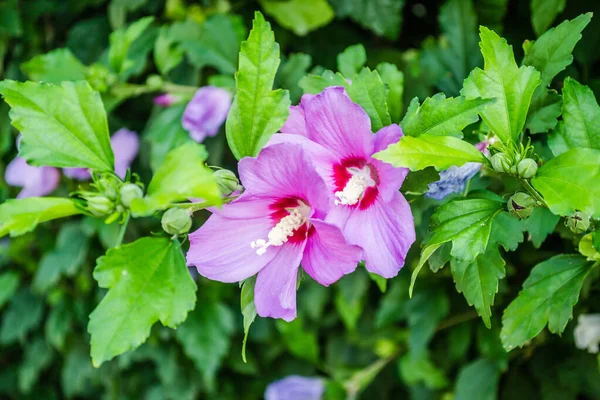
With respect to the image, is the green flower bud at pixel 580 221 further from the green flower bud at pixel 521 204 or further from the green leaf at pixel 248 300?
the green leaf at pixel 248 300

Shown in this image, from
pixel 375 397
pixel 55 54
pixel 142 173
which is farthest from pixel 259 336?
pixel 55 54

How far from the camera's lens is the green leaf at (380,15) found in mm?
1205

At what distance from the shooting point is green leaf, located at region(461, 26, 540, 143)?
0.63 m

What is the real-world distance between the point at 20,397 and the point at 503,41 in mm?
1719

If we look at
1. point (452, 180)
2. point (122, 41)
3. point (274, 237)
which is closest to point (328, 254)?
point (274, 237)

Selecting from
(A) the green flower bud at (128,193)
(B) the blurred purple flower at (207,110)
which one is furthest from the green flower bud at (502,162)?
(B) the blurred purple flower at (207,110)

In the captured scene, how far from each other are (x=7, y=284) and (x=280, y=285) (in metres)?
1.16

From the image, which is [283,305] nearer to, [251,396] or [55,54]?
[55,54]

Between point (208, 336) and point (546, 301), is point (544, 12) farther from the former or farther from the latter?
point (208, 336)

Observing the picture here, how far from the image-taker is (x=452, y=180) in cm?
68

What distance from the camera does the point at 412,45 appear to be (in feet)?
4.63

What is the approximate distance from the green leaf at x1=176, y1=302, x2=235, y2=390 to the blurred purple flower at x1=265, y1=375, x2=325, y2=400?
0.13m

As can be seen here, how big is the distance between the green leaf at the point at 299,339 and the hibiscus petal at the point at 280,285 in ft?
2.66

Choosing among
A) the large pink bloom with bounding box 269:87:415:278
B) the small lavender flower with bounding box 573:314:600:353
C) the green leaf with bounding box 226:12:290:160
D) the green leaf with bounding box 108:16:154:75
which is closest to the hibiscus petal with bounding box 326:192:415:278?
the large pink bloom with bounding box 269:87:415:278
